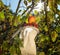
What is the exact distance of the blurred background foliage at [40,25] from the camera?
2.35 metres

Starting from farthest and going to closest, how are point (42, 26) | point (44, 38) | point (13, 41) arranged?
1. point (42, 26)
2. point (44, 38)
3. point (13, 41)

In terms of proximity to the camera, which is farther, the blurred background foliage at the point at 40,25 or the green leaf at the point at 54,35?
the green leaf at the point at 54,35

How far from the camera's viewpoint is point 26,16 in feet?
7.60

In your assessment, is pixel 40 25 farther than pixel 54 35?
Yes

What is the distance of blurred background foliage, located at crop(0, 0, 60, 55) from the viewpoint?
2354 millimetres

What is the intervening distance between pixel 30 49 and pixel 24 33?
0.47ft

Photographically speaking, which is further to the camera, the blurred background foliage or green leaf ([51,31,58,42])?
green leaf ([51,31,58,42])

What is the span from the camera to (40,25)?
3.17m

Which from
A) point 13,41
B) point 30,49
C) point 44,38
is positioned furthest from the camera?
point 44,38

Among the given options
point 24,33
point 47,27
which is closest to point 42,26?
point 47,27

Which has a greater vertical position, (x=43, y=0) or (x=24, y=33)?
(x=43, y=0)

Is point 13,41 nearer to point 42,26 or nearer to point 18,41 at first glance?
point 18,41

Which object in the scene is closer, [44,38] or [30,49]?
[30,49]

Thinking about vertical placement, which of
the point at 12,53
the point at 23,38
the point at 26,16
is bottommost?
the point at 12,53
